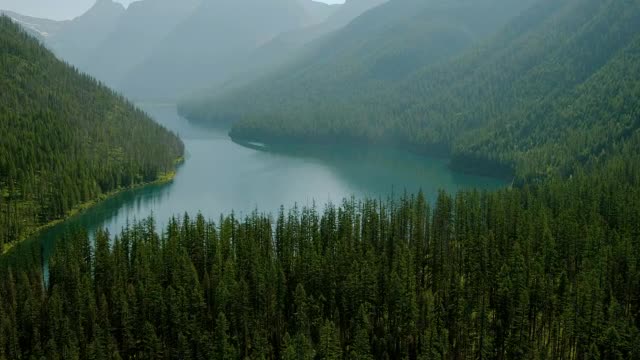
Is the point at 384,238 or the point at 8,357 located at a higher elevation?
the point at 384,238

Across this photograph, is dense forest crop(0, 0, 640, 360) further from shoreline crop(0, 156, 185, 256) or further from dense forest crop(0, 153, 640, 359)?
shoreline crop(0, 156, 185, 256)

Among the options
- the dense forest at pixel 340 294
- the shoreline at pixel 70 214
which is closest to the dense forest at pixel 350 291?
the dense forest at pixel 340 294

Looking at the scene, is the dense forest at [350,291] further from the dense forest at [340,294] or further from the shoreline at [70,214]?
the shoreline at [70,214]

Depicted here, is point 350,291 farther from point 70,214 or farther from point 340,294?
point 70,214

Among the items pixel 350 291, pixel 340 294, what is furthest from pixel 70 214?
Answer: pixel 350 291

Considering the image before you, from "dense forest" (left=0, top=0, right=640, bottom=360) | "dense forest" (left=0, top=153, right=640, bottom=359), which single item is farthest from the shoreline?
"dense forest" (left=0, top=153, right=640, bottom=359)

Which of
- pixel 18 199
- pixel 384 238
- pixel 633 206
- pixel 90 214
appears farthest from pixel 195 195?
pixel 633 206

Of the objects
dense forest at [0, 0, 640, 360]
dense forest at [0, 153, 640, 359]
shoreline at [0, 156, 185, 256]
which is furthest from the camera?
shoreline at [0, 156, 185, 256]

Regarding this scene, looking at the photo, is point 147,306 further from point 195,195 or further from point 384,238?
point 195,195
